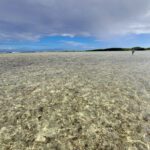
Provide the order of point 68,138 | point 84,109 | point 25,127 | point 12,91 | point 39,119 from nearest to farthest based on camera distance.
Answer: point 68,138
point 25,127
point 39,119
point 84,109
point 12,91

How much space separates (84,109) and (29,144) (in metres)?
4.33

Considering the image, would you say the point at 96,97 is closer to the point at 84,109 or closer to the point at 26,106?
the point at 84,109

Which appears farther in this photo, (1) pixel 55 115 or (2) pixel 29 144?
(1) pixel 55 115

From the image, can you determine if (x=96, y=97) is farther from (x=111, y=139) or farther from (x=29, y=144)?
(x=29, y=144)

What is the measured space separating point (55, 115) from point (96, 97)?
13.6 ft

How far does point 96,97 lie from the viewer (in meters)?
12.8

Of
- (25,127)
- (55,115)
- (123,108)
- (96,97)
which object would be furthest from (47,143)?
(96,97)

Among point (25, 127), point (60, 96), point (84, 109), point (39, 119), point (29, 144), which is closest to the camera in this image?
point (29, 144)

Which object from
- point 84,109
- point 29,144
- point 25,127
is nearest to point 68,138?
point 29,144

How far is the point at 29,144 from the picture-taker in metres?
7.06

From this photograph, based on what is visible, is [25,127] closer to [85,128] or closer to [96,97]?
[85,128]

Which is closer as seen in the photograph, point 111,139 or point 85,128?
point 111,139

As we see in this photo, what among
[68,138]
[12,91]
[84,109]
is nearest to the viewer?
[68,138]

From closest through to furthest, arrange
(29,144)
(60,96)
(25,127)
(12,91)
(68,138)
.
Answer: (29,144) < (68,138) < (25,127) < (60,96) < (12,91)
